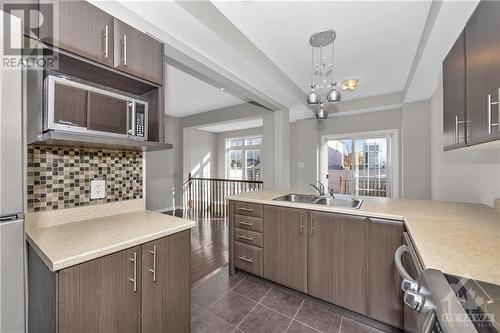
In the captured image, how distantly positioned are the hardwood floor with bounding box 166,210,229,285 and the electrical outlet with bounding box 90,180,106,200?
1390mm

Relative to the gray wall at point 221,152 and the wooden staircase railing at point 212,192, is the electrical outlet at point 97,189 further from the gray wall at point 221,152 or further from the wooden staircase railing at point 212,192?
the gray wall at point 221,152

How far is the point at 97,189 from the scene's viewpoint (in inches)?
58.7

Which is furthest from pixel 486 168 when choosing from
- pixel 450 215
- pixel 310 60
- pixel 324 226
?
pixel 310 60

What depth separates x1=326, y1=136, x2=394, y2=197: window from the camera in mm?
4457

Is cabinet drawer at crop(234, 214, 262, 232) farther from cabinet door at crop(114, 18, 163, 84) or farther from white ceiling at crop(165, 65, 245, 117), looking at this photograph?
white ceiling at crop(165, 65, 245, 117)

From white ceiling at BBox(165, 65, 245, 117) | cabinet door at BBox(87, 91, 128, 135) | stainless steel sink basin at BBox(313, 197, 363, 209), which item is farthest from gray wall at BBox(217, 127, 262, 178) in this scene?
cabinet door at BBox(87, 91, 128, 135)

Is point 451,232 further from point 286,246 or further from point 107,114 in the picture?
point 107,114

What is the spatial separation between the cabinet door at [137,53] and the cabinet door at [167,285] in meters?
1.11

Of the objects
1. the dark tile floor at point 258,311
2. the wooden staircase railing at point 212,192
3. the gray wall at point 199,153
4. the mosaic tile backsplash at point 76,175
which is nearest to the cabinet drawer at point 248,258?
the dark tile floor at point 258,311

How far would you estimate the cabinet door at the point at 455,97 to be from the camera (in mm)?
1239

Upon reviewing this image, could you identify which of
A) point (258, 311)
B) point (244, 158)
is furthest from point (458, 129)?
point (244, 158)

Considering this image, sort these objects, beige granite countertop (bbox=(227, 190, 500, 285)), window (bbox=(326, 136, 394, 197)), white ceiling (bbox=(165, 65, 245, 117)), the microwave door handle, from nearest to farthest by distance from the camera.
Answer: beige granite countertop (bbox=(227, 190, 500, 285)) < the microwave door handle < white ceiling (bbox=(165, 65, 245, 117)) < window (bbox=(326, 136, 394, 197))

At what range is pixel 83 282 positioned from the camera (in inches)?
36.1

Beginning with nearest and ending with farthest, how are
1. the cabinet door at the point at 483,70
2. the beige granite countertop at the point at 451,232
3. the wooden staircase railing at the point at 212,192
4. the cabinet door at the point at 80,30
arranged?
the beige granite countertop at the point at 451,232 < the cabinet door at the point at 483,70 < the cabinet door at the point at 80,30 < the wooden staircase railing at the point at 212,192
